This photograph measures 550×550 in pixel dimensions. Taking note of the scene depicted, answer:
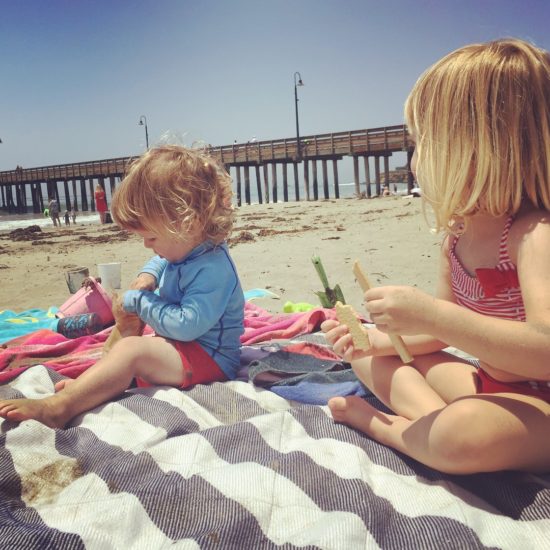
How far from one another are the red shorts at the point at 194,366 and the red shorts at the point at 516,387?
4.05 feet

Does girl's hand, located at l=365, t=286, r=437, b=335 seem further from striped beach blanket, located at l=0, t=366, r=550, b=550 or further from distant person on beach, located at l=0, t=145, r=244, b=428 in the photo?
distant person on beach, located at l=0, t=145, r=244, b=428

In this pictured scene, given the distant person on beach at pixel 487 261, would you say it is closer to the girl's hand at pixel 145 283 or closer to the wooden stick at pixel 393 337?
the wooden stick at pixel 393 337

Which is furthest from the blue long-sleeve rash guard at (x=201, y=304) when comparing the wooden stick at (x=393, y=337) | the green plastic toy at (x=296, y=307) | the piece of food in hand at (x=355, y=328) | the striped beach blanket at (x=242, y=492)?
the green plastic toy at (x=296, y=307)

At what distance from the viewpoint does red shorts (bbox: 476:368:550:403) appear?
5.21ft

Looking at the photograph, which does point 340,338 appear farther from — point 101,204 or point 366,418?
point 101,204

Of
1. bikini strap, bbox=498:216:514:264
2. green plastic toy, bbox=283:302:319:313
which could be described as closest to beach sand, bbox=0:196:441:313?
green plastic toy, bbox=283:302:319:313

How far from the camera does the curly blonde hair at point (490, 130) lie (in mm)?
1545

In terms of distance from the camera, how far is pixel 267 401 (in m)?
2.32

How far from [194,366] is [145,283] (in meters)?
0.58

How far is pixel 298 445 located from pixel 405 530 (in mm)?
544

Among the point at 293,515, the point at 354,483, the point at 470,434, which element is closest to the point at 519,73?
the point at 470,434

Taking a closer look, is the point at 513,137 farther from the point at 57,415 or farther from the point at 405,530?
the point at 57,415

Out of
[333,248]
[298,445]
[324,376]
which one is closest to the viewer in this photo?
[298,445]

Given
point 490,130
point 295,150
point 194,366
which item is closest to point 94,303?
point 194,366
